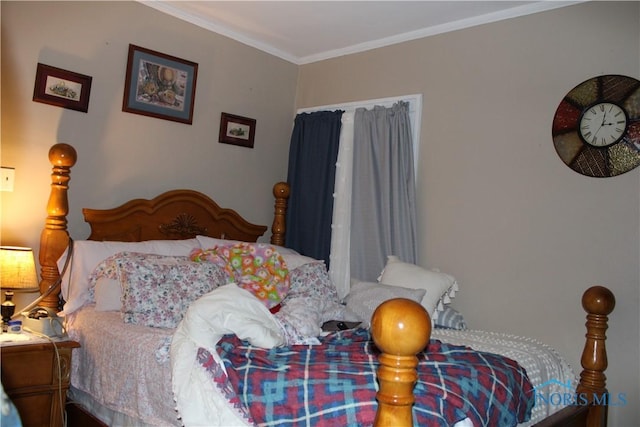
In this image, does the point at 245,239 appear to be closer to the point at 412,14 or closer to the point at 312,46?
the point at 312,46

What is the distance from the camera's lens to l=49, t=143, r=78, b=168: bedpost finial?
9.56 feet

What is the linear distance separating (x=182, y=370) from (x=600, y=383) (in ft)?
5.93

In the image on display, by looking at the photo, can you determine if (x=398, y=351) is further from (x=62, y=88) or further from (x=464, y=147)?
(x=62, y=88)

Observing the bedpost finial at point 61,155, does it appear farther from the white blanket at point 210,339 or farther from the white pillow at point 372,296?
the white pillow at point 372,296

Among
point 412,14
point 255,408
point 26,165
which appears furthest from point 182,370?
point 412,14

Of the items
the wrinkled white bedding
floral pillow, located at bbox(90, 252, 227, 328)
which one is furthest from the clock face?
the wrinkled white bedding

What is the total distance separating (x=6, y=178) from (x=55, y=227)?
338 mm

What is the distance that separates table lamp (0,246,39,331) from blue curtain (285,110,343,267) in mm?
1897

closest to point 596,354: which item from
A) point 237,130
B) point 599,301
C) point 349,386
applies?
point 599,301

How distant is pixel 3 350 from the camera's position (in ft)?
7.42

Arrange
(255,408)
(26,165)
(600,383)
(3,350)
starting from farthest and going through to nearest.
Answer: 1. (26,165)
2. (600,383)
3. (3,350)
4. (255,408)

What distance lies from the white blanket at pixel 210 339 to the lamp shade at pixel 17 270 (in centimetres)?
100

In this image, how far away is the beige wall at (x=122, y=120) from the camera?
9.80 ft

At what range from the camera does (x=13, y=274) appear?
2.62 meters
